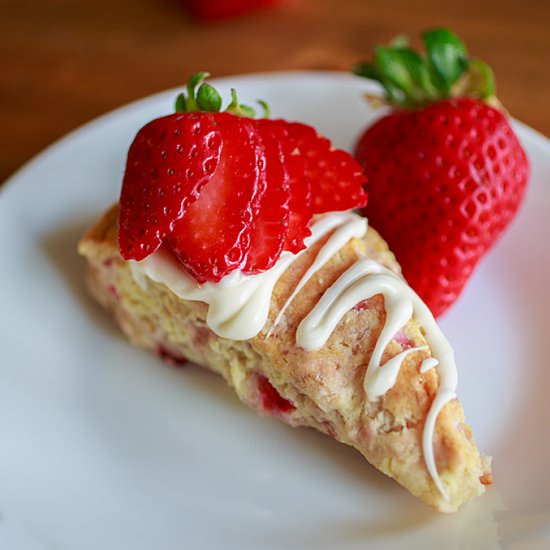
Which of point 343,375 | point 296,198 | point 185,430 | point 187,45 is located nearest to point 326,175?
point 296,198

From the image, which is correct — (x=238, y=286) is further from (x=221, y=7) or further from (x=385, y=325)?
(x=221, y=7)

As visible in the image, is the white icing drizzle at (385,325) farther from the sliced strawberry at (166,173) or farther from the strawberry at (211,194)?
the sliced strawberry at (166,173)

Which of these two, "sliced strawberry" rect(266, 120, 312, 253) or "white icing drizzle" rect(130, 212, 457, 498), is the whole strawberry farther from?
"sliced strawberry" rect(266, 120, 312, 253)

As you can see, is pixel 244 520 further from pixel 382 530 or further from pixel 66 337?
pixel 66 337

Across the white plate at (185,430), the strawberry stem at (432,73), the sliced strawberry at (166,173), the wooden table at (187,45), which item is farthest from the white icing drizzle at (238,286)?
the wooden table at (187,45)

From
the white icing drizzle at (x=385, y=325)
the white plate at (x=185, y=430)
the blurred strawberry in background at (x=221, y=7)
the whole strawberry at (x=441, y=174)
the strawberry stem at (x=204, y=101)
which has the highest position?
the strawberry stem at (x=204, y=101)

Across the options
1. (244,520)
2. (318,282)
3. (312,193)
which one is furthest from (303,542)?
(312,193)
